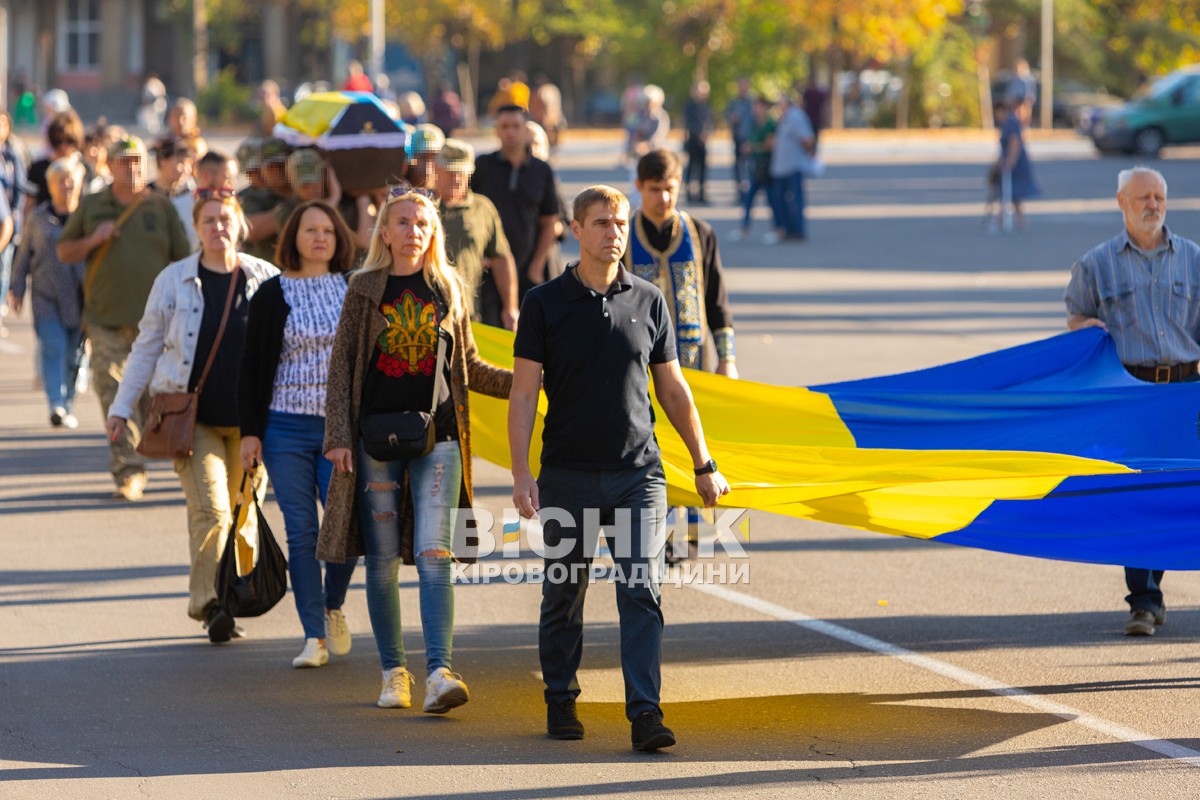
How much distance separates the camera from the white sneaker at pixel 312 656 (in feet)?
25.0

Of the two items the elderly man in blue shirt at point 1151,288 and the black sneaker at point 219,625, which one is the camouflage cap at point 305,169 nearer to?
the black sneaker at point 219,625

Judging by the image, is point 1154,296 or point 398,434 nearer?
point 398,434

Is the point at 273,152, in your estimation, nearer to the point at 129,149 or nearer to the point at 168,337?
the point at 129,149

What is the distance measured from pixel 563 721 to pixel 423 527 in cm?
93

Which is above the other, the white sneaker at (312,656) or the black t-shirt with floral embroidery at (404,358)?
the black t-shirt with floral embroidery at (404,358)

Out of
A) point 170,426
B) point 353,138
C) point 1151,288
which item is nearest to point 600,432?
point 170,426

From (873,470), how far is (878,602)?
4.93 ft

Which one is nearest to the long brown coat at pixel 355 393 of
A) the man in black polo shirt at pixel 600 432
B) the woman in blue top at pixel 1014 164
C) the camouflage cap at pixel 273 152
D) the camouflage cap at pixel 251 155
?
the man in black polo shirt at pixel 600 432

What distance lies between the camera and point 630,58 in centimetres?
5644

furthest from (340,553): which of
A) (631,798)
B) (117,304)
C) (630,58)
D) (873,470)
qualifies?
(630,58)

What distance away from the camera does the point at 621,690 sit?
7.26 m

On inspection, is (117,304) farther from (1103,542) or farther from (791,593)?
(1103,542)

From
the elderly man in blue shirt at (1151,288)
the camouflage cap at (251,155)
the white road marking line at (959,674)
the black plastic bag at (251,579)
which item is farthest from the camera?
the camouflage cap at (251,155)

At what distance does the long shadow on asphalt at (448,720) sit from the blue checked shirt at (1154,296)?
1412 millimetres
